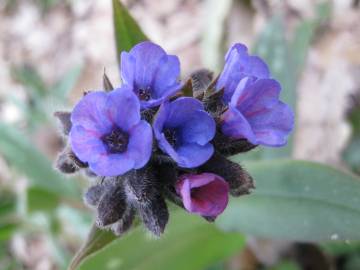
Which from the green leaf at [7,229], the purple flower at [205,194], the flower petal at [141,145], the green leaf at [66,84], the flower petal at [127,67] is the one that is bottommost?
the green leaf at [7,229]

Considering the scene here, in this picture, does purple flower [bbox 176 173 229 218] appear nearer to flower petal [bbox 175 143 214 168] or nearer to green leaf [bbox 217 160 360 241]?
flower petal [bbox 175 143 214 168]

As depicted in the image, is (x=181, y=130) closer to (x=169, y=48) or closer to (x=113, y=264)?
(x=113, y=264)

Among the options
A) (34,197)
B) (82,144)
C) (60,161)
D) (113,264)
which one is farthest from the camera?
(34,197)

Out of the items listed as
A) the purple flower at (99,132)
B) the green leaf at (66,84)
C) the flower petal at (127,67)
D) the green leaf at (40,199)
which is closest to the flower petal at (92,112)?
the purple flower at (99,132)

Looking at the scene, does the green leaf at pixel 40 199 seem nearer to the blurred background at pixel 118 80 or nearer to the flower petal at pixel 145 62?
the blurred background at pixel 118 80

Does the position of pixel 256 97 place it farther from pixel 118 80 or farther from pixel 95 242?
pixel 118 80

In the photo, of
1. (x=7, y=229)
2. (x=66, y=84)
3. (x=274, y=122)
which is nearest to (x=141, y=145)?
(x=274, y=122)

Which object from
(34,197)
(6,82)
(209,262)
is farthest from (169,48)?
(209,262)
